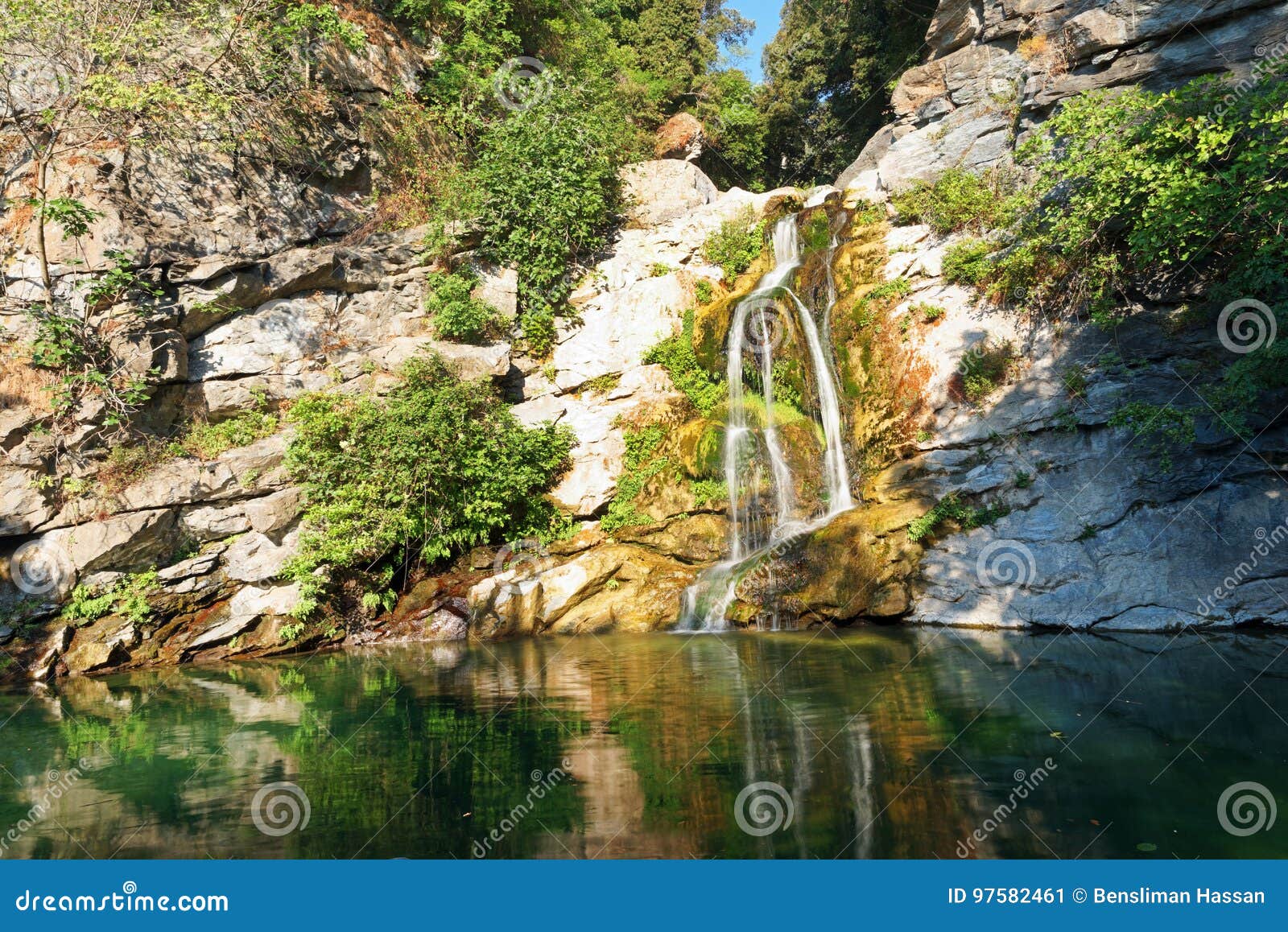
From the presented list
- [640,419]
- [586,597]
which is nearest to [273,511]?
[586,597]

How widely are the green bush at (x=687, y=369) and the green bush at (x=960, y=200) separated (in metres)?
4.94

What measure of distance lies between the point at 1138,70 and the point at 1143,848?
13.4 metres

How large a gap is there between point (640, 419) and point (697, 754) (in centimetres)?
1055

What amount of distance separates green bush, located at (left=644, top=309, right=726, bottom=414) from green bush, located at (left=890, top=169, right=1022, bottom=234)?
194 inches

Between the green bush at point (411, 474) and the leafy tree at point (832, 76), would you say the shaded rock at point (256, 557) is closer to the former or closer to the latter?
the green bush at point (411, 474)

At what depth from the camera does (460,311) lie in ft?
51.6

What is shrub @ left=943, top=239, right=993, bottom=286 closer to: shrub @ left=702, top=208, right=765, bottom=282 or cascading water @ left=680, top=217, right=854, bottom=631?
cascading water @ left=680, top=217, right=854, bottom=631

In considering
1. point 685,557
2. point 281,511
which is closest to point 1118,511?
point 685,557

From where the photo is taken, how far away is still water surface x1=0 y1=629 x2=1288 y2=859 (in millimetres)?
4156

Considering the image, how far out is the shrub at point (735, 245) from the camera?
1795 centimetres

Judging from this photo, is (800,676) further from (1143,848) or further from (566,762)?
(1143,848)

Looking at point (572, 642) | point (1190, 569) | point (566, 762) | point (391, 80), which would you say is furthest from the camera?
point (391, 80)

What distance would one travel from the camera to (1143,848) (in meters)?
3.80

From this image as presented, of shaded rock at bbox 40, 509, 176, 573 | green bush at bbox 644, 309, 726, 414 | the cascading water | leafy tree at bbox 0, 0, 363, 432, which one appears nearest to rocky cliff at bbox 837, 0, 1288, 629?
the cascading water
